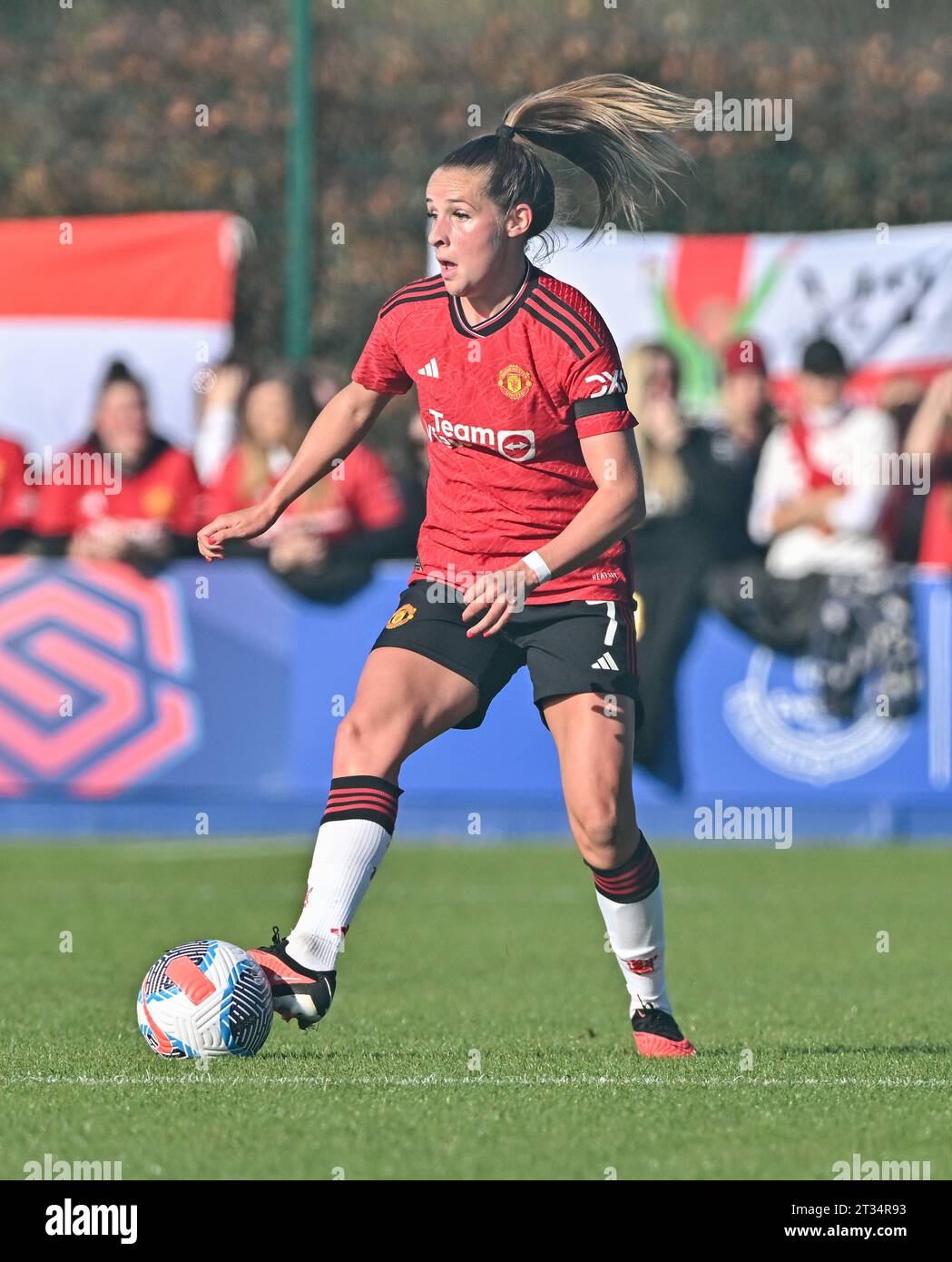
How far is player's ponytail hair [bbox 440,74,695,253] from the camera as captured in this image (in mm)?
6348

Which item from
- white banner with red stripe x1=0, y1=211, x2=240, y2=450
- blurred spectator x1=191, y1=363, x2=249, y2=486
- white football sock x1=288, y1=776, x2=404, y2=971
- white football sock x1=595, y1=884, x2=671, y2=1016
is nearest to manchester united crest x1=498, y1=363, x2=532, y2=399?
white football sock x1=288, y1=776, x2=404, y2=971

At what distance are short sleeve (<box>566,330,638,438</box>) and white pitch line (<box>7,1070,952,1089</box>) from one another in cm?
168

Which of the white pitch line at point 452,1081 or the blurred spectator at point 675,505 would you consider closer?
the white pitch line at point 452,1081

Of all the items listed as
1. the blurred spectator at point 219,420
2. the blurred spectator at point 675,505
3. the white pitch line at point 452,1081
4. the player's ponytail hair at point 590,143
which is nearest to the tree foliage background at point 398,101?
the blurred spectator at point 219,420

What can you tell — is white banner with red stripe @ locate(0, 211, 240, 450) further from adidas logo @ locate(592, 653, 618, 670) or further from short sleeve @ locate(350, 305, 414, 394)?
adidas logo @ locate(592, 653, 618, 670)

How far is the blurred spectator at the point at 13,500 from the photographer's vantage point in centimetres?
1465

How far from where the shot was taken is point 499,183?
6.30 m

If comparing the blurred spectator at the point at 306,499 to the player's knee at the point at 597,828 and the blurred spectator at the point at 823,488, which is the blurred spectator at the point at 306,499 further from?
the player's knee at the point at 597,828

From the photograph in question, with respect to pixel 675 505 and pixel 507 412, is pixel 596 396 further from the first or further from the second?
pixel 675 505

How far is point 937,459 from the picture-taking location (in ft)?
48.9

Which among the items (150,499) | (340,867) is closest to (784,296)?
(150,499)

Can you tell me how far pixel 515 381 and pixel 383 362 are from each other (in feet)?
1.69

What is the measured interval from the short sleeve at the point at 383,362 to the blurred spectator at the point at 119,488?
7.48 meters
